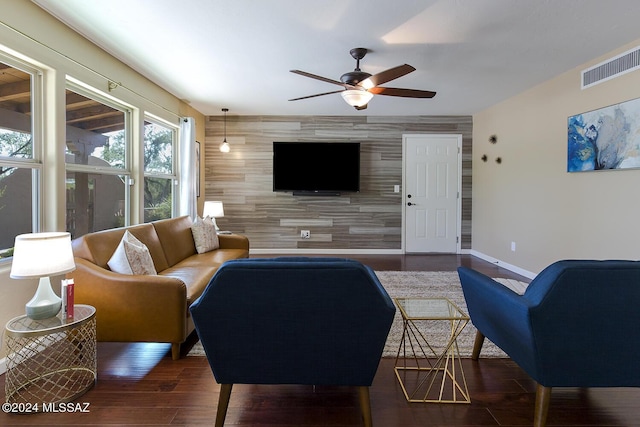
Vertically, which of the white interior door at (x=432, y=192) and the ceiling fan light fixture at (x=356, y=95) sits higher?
the ceiling fan light fixture at (x=356, y=95)

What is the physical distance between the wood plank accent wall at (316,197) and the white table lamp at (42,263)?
3907mm

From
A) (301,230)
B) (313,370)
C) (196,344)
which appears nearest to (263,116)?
(301,230)

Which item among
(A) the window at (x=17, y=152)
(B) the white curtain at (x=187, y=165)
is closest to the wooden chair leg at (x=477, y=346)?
(A) the window at (x=17, y=152)

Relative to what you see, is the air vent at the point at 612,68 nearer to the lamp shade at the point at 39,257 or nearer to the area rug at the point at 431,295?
the area rug at the point at 431,295

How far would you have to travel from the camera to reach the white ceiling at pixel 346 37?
7.81ft

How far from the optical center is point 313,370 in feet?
4.99

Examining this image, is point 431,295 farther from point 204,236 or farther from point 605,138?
point 204,236

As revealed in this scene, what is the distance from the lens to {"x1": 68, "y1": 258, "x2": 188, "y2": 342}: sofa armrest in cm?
218

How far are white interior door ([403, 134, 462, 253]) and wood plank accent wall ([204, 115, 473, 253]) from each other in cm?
13

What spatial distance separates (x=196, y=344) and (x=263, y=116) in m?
4.22

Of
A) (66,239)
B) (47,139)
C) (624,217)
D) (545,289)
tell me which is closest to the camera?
(545,289)

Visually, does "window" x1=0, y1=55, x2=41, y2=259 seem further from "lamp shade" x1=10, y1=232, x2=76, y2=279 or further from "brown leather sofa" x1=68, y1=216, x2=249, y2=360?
"lamp shade" x1=10, y1=232, x2=76, y2=279

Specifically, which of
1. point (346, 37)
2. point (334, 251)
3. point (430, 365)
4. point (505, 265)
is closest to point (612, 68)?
point (346, 37)

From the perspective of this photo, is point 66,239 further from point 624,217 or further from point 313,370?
point 624,217
